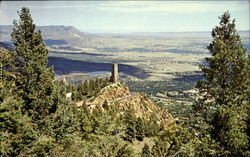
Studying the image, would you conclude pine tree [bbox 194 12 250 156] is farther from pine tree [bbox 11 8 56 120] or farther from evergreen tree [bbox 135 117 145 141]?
evergreen tree [bbox 135 117 145 141]

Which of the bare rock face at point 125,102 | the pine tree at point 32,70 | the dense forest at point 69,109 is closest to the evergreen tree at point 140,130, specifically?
the bare rock face at point 125,102

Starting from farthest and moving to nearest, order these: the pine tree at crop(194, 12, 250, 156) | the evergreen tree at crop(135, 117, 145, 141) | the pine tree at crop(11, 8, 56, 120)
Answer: the evergreen tree at crop(135, 117, 145, 141) < the pine tree at crop(11, 8, 56, 120) < the pine tree at crop(194, 12, 250, 156)

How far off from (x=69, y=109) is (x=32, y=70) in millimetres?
4795

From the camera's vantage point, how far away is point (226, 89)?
19.1 metres

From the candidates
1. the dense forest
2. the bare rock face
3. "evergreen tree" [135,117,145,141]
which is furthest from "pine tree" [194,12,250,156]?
the bare rock face

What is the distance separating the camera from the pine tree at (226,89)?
1788 centimetres

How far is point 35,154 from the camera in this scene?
2055 cm

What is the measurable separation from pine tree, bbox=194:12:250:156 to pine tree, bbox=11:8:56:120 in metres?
11.6

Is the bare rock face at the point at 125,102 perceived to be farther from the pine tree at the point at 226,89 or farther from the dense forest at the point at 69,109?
the pine tree at the point at 226,89

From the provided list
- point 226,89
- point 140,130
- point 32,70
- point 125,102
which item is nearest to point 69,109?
point 32,70

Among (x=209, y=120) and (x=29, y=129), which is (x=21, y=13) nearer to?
(x=29, y=129)

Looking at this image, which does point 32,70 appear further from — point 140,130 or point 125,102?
point 125,102

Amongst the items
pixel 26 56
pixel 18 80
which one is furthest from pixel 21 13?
pixel 18 80

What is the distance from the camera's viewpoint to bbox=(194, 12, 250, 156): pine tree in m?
17.9
